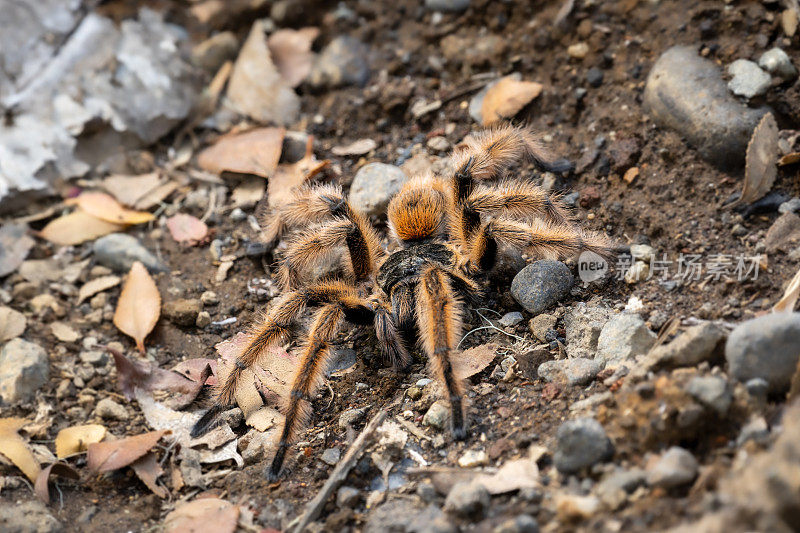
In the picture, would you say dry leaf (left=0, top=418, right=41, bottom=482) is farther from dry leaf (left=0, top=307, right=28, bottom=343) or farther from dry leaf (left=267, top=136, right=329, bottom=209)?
dry leaf (left=267, top=136, right=329, bottom=209)

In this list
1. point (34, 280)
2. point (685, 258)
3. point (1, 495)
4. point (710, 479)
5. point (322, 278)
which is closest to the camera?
point (710, 479)

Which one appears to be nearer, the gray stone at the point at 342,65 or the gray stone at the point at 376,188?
the gray stone at the point at 376,188

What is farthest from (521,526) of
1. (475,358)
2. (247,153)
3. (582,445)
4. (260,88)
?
(260,88)

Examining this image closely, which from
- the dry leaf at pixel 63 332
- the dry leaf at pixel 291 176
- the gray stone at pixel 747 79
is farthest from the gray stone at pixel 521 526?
the dry leaf at pixel 63 332

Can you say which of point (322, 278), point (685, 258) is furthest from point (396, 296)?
point (685, 258)

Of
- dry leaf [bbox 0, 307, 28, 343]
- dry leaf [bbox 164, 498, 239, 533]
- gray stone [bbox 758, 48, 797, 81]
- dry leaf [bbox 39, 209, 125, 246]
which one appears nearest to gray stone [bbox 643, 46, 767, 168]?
gray stone [bbox 758, 48, 797, 81]

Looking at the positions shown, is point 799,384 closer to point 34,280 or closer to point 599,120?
point 599,120

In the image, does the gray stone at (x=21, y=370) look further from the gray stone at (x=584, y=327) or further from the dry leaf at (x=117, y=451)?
the gray stone at (x=584, y=327)
